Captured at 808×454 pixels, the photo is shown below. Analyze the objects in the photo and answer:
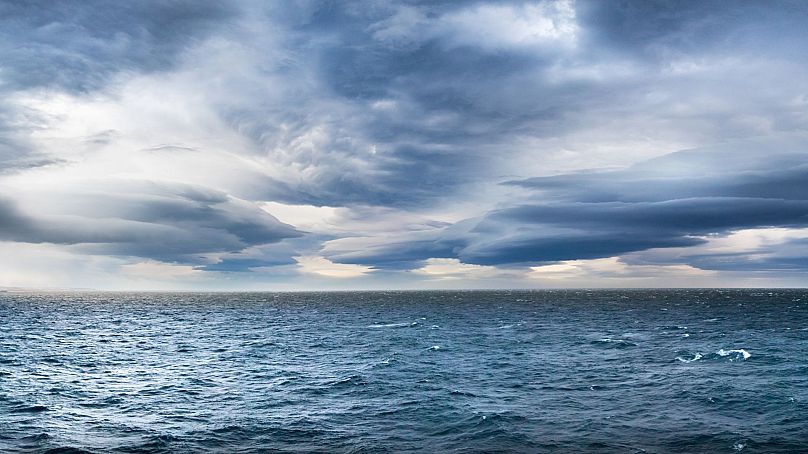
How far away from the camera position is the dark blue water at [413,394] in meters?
36.2

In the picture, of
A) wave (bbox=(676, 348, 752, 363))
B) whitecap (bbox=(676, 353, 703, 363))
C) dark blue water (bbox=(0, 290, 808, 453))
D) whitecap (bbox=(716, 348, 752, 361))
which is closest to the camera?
dark blue water (bbox=(0, 290, 808, 453))

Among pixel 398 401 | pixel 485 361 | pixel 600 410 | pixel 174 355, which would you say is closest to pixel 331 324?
pixel 174 355

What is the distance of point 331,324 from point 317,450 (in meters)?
96.2

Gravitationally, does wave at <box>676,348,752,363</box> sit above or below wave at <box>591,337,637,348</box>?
above

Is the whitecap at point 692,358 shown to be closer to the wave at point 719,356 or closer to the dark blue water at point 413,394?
the wave at point 719,356

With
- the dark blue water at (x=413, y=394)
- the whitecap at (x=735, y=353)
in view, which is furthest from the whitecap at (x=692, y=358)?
the whitecap at (x=735, y=353)

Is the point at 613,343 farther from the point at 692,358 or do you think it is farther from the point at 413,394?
the point at 413,394

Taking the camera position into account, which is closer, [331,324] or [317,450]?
[317,450]

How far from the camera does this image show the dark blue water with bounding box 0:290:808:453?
36.2 m

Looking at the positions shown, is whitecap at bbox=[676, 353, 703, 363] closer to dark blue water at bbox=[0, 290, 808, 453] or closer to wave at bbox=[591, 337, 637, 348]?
dark blue water at bbox=[0, 290, 808, 453]

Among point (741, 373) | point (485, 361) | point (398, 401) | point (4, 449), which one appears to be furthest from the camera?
point (485, 361)

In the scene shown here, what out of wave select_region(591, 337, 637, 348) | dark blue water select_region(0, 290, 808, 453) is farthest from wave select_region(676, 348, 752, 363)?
wave select_region(591, 337, 637, 348)

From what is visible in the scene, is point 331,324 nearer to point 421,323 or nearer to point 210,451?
point 421,323

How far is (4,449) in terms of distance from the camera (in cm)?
3412
